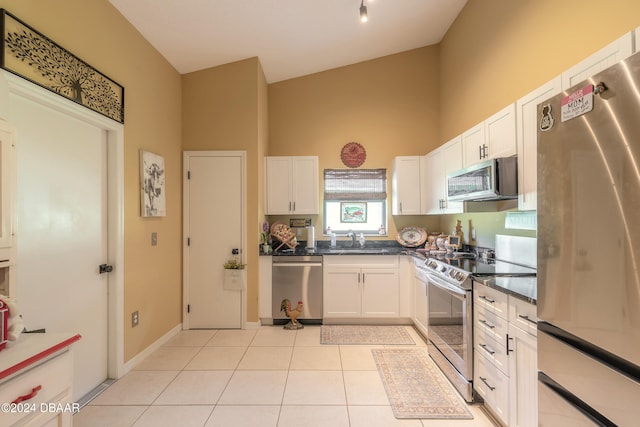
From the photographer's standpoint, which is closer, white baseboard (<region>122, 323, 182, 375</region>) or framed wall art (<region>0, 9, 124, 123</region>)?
framed wall art (<region>0, 9, 124, 123</region>)

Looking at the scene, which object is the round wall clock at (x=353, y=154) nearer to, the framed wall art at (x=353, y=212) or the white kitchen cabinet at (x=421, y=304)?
the framed wall art at (x=353, y=212)

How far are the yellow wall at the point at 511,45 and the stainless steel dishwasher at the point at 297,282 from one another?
2.55 metres

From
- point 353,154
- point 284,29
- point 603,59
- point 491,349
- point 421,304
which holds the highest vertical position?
point 284,29

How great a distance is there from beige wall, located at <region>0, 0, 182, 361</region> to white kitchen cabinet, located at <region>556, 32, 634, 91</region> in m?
2.94

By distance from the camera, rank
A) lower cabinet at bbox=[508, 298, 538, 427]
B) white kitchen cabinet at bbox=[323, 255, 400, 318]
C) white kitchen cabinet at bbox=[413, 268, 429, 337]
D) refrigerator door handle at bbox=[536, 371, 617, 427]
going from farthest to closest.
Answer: white kitchen cabinet at bbox=[323, 255, 400, 318] < white kitchen cabinet at bbox=[413, 268, 429, 337] < lower cabinet at bbox=[508, 298, 538, 427] < refrigerator door handle at bbox=[536, 371, 617, 427]

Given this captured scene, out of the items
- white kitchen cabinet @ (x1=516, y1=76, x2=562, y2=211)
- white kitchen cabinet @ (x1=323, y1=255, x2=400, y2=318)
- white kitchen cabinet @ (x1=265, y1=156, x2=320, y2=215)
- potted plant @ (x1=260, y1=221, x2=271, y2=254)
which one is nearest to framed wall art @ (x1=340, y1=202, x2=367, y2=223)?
white kitchen cabinet @ (x1=265, y1=156, x2=320, y2=215)

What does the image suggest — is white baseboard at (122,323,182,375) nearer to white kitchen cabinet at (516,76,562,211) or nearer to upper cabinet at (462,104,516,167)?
white kitchen cabinet at (516,76,562,211)

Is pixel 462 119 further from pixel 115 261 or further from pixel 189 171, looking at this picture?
pixel 115 261

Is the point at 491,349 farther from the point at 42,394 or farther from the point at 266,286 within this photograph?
the point at 266,286

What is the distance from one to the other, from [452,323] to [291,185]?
2578 millimetres

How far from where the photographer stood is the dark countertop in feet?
5.32

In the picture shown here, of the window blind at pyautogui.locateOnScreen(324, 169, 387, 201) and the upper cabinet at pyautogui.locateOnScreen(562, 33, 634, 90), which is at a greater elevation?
the upper cabinet at pyautogui.locateOnScreen(562, 33, 634, 90)

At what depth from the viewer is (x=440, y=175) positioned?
3.63m

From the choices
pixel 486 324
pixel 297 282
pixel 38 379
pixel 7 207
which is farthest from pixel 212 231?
pixel 486 324
